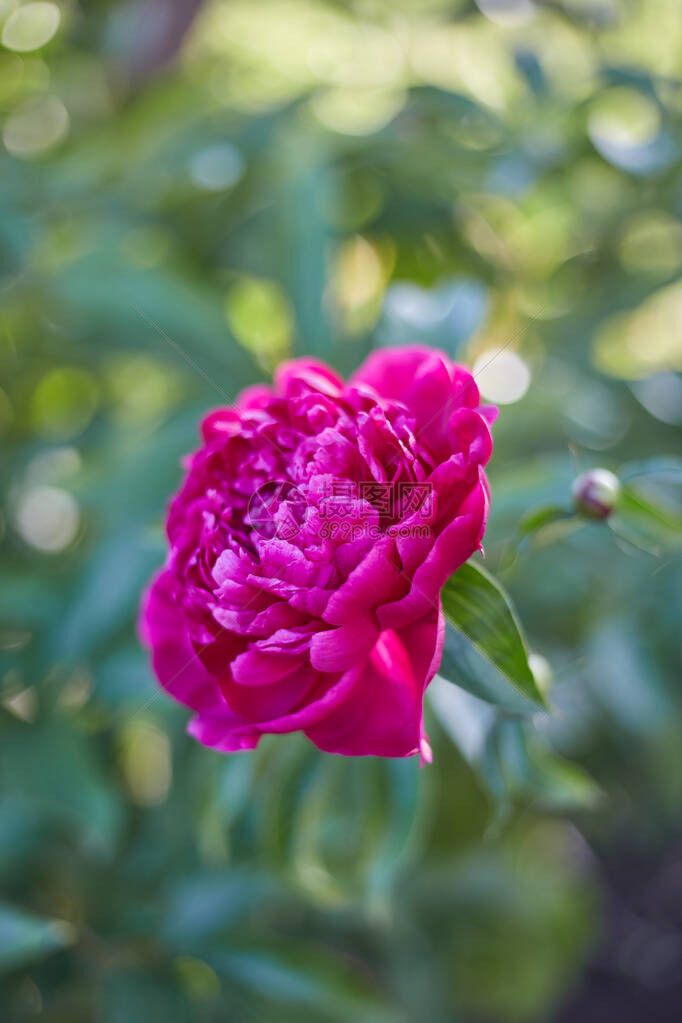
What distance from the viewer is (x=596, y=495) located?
1.64 ft

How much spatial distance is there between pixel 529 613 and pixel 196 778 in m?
0.39

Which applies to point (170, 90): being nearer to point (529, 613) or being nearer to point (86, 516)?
point (86, 516)

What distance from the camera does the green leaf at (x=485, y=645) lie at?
0.42 metres

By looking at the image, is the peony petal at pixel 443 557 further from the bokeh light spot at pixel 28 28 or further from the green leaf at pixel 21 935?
the bokeh light spot at pixel 28 28

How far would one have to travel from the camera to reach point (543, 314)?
3.68 feet

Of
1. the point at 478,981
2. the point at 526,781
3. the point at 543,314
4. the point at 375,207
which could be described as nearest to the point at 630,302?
the point at 543,314

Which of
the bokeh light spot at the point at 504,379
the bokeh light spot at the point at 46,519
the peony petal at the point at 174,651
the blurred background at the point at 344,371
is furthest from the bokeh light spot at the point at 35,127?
the peony petal at the point at 174,651

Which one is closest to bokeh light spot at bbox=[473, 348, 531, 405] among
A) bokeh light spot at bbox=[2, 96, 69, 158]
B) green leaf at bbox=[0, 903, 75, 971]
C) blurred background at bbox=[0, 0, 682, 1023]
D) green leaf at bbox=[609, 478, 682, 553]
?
blurred background at bbox=[0, 0, 682, 1023]

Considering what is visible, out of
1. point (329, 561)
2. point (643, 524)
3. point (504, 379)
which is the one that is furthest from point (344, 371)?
point (329, 561)

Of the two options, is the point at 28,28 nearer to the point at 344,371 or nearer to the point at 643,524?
the point at 344,371

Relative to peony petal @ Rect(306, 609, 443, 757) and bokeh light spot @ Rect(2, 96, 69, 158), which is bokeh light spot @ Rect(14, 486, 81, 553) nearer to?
bokeh light spot @ Rect(2, 96, 69, 158)

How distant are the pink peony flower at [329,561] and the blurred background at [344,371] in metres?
0.14

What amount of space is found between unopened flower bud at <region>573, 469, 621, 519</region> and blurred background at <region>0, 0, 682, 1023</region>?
4 centimetres

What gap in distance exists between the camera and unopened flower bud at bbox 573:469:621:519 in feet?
1.64
